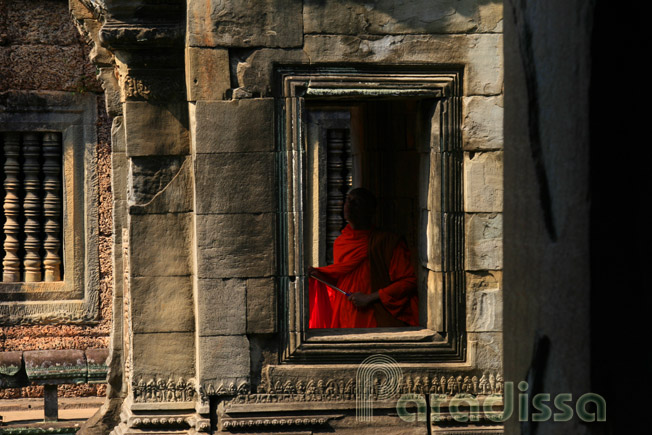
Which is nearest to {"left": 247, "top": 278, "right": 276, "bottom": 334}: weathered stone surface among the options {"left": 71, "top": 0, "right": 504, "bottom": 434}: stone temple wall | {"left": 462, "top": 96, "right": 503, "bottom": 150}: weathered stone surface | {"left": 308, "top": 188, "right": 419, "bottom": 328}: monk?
{"left": 71, "top": 0, "right": 504, "bottom": 434}: stone temple wall

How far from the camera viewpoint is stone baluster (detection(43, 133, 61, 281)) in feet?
29.7

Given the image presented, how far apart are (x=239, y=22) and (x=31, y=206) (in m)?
4.92

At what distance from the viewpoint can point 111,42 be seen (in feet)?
17.2

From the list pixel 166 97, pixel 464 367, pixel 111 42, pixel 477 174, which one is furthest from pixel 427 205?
pixel 111 42

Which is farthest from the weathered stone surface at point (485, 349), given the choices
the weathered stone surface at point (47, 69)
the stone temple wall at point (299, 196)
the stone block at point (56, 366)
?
the weathered stone surface at point (47, 69)

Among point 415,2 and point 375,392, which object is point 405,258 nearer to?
point 375,392

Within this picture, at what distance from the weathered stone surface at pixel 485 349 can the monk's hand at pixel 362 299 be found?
1135mm

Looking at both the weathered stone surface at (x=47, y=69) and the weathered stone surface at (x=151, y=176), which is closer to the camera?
the weathered stone surface at (x=151, y=176)

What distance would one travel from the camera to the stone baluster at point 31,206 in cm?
903

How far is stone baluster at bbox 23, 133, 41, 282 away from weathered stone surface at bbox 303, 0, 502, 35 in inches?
197

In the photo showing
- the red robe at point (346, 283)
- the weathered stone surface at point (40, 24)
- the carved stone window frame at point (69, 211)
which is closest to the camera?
the red robe at point (346, 283)

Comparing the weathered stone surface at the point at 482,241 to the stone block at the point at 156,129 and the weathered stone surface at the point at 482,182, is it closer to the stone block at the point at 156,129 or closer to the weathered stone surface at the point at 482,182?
the weathered stone surface at the point at 482,182

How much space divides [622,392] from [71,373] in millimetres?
7905

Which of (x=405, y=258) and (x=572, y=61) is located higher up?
(x=572, y=61)
